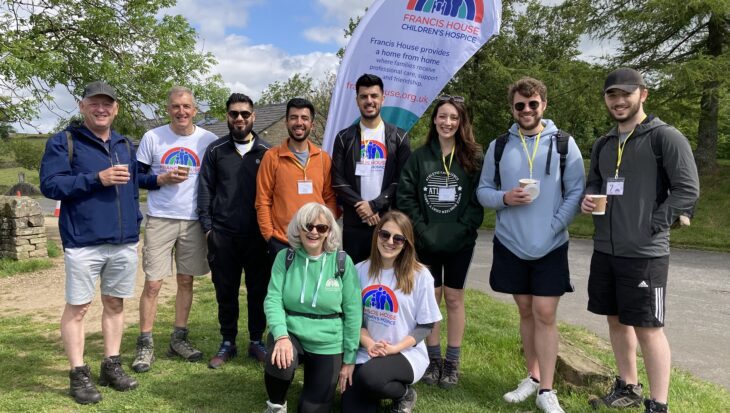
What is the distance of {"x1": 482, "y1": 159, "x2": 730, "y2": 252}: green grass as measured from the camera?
11852 millimetres

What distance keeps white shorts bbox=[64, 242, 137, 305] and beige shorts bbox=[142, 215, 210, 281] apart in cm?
40

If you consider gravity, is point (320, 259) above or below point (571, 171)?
below

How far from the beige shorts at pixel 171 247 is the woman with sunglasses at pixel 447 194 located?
183 centimetres

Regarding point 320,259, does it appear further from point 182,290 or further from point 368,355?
point 182,290

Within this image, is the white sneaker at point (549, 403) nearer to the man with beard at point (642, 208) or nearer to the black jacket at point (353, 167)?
the man with beard at point (642, 208)

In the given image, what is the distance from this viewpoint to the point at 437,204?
154 inches

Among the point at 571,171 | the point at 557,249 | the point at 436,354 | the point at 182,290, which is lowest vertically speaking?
the point at 436,354

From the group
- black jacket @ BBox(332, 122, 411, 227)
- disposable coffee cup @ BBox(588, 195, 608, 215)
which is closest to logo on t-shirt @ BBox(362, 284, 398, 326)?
black jacket @ BBox(332, 122, 411, 227)

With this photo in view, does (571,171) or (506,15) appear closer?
(571,171)

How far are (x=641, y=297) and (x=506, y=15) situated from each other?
75.4 feet

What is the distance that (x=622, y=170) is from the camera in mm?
3389

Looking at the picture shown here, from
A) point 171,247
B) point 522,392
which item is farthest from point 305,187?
point 522,392

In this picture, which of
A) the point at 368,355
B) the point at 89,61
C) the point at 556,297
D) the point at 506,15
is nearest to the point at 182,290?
the point at 368,355

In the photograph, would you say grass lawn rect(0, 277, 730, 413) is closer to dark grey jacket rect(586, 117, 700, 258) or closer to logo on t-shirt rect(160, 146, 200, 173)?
dark grey jacket rect(586, 117, 700, 258)
